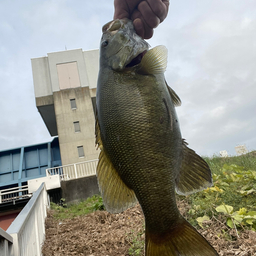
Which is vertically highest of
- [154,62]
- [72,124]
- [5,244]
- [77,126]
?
[72,124]

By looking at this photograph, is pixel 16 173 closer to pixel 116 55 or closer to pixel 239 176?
pixel 239 176

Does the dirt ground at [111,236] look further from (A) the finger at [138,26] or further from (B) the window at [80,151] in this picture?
(B) the window at [80,151]

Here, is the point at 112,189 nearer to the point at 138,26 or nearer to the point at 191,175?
the point at 191,175

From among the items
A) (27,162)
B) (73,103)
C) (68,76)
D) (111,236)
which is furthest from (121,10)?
(27,162)

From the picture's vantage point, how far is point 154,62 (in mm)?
1557

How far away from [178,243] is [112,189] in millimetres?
522

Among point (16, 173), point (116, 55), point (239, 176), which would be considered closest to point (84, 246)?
point (239, 176)

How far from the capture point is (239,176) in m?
5.18

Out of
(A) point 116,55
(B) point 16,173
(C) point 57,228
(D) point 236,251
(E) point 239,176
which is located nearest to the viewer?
(A) point 116,55

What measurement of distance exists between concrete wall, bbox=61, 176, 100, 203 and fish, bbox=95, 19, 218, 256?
36.6 ft

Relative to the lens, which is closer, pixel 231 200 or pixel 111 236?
pixel 231 200

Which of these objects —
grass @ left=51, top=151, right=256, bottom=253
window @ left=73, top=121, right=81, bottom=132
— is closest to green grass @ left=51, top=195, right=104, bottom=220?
grass @ left=51, top=151, right=256, bottom=253

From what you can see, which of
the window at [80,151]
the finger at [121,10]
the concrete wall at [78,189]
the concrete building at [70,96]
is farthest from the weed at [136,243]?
the window at [80,151]

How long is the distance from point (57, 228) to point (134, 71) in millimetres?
6871
